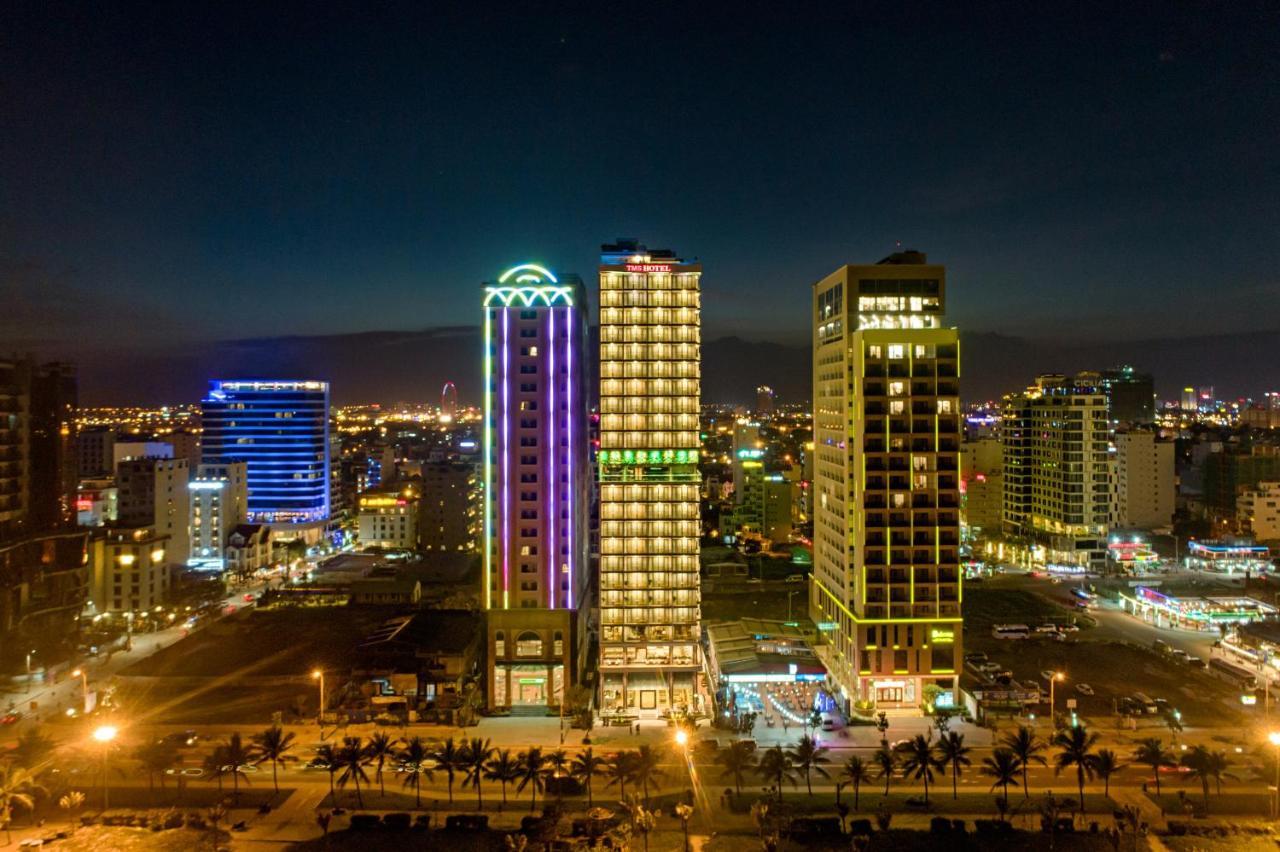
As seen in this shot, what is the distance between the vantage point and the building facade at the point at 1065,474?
84.4m

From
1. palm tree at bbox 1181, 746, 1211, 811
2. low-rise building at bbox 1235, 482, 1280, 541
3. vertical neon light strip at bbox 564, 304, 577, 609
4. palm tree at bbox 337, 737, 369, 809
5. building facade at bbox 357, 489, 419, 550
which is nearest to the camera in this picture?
palm tree at bbox 1181, 746, 1211, 811

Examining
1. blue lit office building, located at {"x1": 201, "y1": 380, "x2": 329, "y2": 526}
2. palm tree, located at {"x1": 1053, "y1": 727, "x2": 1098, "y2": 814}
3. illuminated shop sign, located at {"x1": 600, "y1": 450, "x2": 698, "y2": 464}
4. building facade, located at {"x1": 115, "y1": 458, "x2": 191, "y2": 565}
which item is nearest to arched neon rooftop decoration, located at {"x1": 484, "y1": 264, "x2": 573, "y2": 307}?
illuminated shop sign, located at {"x1": 600, "y1": 450, "x2": 698, "y2": 464}

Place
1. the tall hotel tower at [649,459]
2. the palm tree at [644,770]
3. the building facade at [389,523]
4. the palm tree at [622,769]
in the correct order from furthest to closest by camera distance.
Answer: the building facade at [389,523] → the tall hotel tower at [649,459] → the palm tree at [644,770] → the palm tree at [622,769]

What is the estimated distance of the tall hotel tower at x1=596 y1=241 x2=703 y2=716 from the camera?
4947cm

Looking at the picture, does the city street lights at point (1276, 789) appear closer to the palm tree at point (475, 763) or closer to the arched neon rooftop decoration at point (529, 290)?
the palm tree at point (475, 763)

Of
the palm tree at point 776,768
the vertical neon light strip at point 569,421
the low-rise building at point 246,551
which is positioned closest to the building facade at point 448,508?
the low-rise building at point 246,551

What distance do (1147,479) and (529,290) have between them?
87706 mm

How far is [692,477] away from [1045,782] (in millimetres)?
23235

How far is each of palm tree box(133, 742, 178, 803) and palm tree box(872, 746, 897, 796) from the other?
31.1 metres

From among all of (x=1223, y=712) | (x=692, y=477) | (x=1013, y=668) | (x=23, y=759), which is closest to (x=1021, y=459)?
(x=1013, y=668)

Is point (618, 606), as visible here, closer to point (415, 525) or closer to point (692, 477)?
point (692, 477)

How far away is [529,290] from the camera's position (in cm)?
4909

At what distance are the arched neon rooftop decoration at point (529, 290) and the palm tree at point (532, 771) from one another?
2504 cm

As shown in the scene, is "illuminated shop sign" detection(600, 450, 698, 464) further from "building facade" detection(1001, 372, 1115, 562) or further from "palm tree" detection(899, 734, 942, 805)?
"building facade" detection(1001, 372, 1115, 562)
